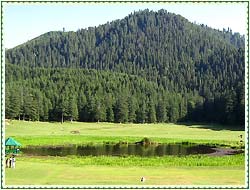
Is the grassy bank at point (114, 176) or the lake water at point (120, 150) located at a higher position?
the grassy bank at point (114, 176)

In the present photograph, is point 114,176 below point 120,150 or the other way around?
the other way around

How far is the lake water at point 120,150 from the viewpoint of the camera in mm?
55781

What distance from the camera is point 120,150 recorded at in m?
61.3

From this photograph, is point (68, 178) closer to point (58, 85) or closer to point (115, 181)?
point (115, 181)

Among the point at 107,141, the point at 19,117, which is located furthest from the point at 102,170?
the point at 19,117

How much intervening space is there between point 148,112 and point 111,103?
37.2 ft

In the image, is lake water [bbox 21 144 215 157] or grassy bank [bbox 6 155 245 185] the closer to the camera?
grassy bank [bbox 6 155 245 185]

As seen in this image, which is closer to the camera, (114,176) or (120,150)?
(114,176)

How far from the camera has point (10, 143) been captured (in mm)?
45844

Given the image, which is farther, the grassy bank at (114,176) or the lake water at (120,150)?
the lake water at (120,150)

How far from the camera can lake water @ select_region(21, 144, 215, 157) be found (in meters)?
55.8

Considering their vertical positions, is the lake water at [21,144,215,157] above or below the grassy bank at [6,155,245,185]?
below

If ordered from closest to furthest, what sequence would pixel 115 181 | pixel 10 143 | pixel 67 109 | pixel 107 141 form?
1. pixel 115 181
2. pixel 10 143
3. pixel 107 141
4. pixel 67 109

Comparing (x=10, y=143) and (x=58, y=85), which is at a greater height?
(x=58, y=85)
